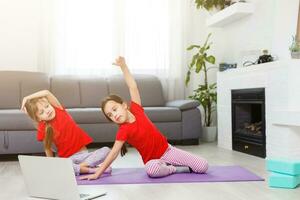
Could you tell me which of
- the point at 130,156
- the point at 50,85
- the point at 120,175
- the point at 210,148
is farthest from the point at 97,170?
the point at 50,85

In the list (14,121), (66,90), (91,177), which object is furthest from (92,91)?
(91,177)

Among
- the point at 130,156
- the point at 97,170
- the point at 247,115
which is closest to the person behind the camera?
the point at 97,170

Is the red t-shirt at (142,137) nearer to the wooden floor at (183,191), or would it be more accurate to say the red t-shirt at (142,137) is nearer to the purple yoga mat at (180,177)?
the purple yoga mat at (180,177)

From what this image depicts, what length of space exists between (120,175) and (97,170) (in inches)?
6.7

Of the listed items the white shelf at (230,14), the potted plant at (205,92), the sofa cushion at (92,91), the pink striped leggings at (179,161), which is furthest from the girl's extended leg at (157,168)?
the white shelf at (230,14)

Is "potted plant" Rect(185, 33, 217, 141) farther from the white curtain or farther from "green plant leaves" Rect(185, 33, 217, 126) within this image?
the white curtain

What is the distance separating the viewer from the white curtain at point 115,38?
516 cm

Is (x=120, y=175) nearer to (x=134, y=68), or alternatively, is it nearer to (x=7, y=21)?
(x=134, y=68)

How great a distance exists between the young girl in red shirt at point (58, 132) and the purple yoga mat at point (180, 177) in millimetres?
157

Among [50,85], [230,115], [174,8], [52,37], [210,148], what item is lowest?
[210,148]

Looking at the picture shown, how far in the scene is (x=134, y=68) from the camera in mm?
5355

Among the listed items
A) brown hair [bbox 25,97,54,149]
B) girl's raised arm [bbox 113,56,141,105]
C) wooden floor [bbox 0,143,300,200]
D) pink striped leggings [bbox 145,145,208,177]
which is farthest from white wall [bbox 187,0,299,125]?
brown hair [bbox 25,97,54,149]

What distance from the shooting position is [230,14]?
4680 mm

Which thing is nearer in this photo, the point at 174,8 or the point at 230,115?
the point at 230,115
